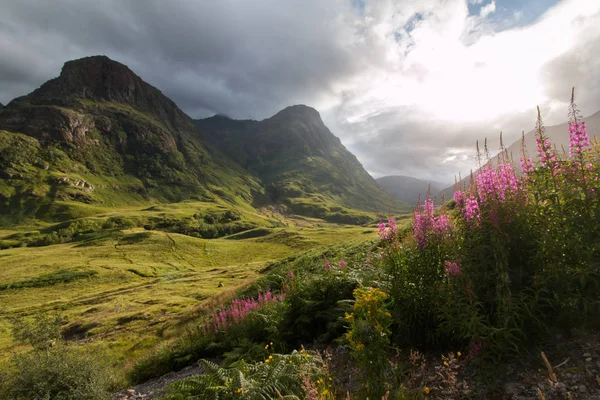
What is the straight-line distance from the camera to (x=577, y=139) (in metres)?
6.54

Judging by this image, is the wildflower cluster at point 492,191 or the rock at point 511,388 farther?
the wildflower cluster at point 492,191

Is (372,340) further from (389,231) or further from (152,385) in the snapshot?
(152,385)

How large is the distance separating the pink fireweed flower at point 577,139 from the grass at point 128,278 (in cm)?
2621

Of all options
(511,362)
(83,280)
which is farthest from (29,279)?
(511,362)

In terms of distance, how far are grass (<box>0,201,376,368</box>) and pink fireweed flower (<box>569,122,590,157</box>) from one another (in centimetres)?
2621

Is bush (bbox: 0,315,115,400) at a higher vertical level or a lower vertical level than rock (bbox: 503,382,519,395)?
lower

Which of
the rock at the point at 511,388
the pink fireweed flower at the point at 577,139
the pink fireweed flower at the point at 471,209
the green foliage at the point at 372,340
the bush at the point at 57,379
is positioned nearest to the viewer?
the rock at the point at 511,388

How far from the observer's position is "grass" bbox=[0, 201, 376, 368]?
1351 inches

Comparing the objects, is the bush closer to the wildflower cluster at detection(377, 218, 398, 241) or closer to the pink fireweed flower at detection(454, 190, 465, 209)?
the wildflower cluster at detection(377, 218, 398, 241)

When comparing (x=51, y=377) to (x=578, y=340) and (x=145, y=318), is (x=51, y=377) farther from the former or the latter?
(x=145, y=318)

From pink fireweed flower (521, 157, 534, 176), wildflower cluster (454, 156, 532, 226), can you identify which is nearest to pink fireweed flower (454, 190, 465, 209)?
wildflower cluster (454, 156, 532, 226)

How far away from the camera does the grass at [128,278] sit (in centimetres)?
3431

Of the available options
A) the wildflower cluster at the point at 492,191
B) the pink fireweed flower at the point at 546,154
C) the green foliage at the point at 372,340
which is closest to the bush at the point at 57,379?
the green foliage at the point at 372,340

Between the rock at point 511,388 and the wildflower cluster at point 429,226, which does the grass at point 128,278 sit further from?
the rock at point 511,388
